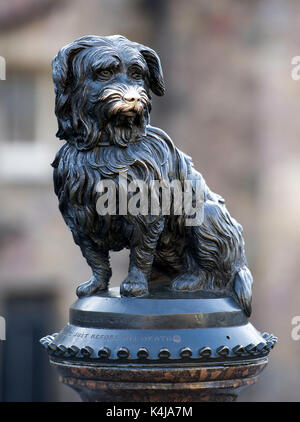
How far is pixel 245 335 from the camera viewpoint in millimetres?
2418

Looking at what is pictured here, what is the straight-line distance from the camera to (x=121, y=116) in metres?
2.37

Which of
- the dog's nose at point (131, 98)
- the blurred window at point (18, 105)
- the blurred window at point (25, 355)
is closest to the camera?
the dog's nose at point (131, 98)

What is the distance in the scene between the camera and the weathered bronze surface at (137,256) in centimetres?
229

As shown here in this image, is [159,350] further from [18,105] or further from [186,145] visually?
[18,105]

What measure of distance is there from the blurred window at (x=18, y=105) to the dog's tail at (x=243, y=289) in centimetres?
516

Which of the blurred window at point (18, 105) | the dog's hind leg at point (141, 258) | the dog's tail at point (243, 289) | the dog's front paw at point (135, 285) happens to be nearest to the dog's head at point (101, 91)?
the dog's hind leg at point (141, 258)

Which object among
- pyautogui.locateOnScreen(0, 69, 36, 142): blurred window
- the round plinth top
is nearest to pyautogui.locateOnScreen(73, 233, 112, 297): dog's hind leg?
the round plinth top

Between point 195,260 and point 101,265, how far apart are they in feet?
0.97

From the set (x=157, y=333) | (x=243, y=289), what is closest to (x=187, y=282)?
(x=243, y=289)

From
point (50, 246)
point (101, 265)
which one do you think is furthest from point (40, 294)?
point (101, 265)

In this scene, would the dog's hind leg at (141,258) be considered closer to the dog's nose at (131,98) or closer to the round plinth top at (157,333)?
the round plinth top at (157,333)

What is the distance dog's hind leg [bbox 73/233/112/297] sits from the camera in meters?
2.58

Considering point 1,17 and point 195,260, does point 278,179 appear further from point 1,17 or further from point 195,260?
point 195,260
